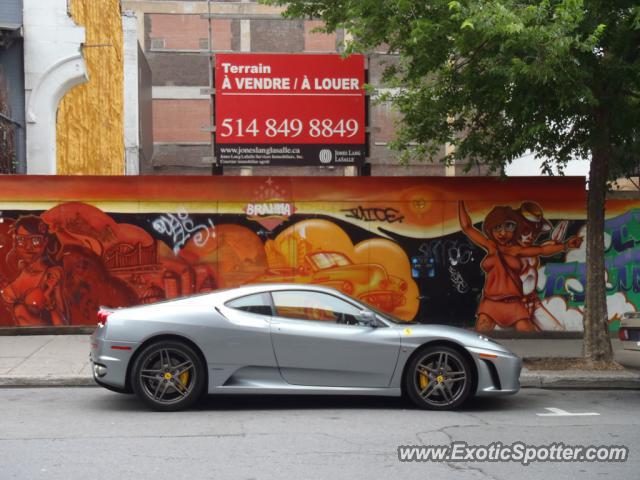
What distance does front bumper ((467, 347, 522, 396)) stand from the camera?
8383mm

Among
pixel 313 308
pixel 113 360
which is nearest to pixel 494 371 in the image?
pixel 313 308

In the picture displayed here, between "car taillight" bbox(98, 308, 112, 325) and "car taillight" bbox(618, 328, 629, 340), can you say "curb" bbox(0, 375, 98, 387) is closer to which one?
"car taillight" bbox(98, 308, 112, 325)

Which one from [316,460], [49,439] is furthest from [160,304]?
[316,460]

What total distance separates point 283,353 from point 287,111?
7.42 metres

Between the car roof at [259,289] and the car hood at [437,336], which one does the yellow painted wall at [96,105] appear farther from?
the car hood at [437,336]

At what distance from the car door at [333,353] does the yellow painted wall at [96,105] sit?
426 inches

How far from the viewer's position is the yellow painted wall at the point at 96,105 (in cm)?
1778

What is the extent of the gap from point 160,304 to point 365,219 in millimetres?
6196

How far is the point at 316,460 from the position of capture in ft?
20.9

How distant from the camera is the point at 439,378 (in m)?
8.38

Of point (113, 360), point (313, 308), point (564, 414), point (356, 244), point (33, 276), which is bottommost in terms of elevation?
point (564, 414)

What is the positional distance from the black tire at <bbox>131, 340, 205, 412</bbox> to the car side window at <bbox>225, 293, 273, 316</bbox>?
0.68 metres

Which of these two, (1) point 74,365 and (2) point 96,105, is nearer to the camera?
(1) point 74,365

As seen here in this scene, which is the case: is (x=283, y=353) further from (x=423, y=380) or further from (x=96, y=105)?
(x=96, y=105)
